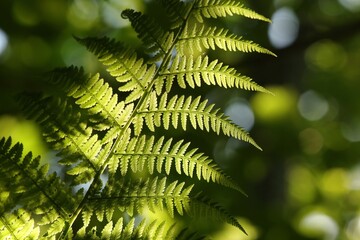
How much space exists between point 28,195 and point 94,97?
0.17m

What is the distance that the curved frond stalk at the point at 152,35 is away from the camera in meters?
0.85

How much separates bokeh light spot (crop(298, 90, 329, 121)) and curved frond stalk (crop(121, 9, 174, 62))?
3.74 metres

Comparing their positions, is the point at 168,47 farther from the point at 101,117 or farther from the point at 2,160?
the point at 2,160

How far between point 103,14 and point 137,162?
2.42 m

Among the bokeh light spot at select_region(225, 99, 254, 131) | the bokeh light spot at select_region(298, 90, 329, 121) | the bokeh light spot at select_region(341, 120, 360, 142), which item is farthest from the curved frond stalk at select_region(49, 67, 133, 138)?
the bokeh light spot at select_region(298, 90, 329, 121)

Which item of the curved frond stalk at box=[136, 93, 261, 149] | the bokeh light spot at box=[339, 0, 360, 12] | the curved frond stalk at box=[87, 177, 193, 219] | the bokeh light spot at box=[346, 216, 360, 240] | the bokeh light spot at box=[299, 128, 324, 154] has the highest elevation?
the bokeh light spot at box=[339, 0, 360, 12]

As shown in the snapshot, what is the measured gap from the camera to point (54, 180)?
2.54 feet

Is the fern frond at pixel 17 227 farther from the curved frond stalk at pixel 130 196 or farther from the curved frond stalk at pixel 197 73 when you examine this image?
the curved frond stalk at pixel 197 73

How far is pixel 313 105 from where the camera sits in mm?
4754

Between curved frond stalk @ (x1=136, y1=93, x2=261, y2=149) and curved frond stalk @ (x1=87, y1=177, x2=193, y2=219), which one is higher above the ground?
curved frond stalk @ (x1=136, y1=93, x2=261, y2=149)

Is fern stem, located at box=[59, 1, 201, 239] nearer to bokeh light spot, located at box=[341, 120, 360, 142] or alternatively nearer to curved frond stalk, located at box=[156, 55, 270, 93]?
curved frond stalk, located at box=[156, 55, 270, 93]

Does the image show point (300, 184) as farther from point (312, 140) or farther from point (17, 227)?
point (17, 227)

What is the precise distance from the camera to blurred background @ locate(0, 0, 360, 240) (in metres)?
2.32

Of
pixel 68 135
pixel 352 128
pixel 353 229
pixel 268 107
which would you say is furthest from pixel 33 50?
pixel 352 128
